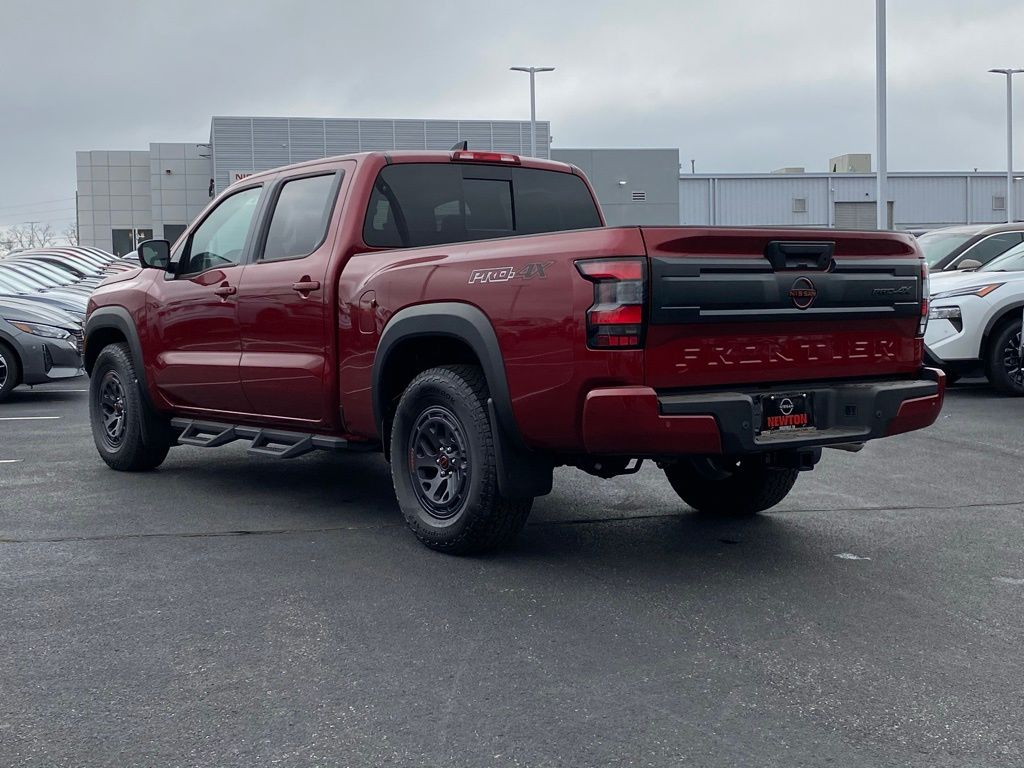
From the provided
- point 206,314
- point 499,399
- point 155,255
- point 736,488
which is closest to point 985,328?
point 736,488

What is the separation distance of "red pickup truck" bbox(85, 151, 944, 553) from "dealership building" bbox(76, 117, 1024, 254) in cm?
4541

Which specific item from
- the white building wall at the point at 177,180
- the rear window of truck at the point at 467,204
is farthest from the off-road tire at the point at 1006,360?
the white building wall at the point at 177,180

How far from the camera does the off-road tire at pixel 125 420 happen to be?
8375 mm

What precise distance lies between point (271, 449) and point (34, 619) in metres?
2.29

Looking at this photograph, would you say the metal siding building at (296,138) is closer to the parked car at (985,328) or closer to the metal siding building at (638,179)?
the metal siding building at (638,179)

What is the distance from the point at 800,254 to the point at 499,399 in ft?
4.72

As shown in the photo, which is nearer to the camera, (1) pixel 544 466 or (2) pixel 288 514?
(1) pixel 544 466

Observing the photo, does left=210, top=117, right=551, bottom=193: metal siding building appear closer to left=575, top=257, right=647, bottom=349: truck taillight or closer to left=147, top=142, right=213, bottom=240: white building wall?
left=147, top=142, right=213, bottom=240: white building wall

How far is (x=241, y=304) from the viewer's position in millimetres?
7289

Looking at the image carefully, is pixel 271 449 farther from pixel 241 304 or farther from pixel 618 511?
pixel 618 511

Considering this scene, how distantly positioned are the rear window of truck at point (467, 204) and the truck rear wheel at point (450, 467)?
3.69 ft

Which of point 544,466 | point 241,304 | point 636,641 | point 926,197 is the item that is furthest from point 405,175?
point 926,197

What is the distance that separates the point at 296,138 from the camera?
175 ft

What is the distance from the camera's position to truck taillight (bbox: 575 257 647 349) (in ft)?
16.4
